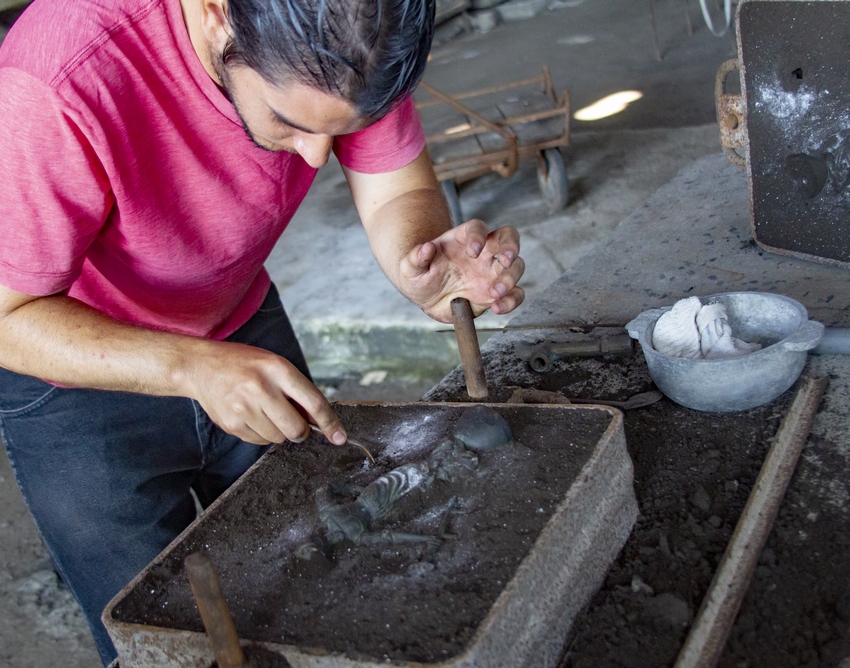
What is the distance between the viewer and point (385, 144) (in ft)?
5.02

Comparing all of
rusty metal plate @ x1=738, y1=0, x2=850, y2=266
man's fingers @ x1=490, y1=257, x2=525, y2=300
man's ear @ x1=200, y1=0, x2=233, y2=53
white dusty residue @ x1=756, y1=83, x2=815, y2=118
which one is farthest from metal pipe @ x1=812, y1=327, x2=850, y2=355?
man's ear @ x1=200, y1=0, x2=233, y2=53

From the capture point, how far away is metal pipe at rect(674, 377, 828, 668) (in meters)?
1.00

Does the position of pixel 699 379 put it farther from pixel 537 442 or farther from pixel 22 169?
pixel 22 169

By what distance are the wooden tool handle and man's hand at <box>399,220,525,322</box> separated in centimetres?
67

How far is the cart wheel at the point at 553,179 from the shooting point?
169 inches

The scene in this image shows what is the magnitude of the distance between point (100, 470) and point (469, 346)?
26.2 inches

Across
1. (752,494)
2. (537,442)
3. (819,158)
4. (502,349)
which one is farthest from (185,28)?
(819,158)

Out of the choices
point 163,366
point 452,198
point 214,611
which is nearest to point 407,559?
point 214,611

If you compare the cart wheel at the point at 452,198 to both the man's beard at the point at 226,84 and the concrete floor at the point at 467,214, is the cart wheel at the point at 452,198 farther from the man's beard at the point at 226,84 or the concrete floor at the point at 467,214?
the man's beard at the point at 226,84

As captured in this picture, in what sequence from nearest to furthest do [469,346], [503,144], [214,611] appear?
[214,611] → [469,346] → [503,144]

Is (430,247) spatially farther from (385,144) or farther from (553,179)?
(553,179)

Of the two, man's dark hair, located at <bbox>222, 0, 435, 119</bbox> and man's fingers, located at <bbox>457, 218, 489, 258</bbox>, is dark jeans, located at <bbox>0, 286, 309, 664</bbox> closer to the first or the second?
man's fingers, located at <bbox>457, 218, 489, 258</bbox>

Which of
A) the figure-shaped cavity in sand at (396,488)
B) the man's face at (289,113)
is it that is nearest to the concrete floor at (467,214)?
the figure-shaped cavity in sand at (396,488)

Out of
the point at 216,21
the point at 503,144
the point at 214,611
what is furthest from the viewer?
the point at 503,144
